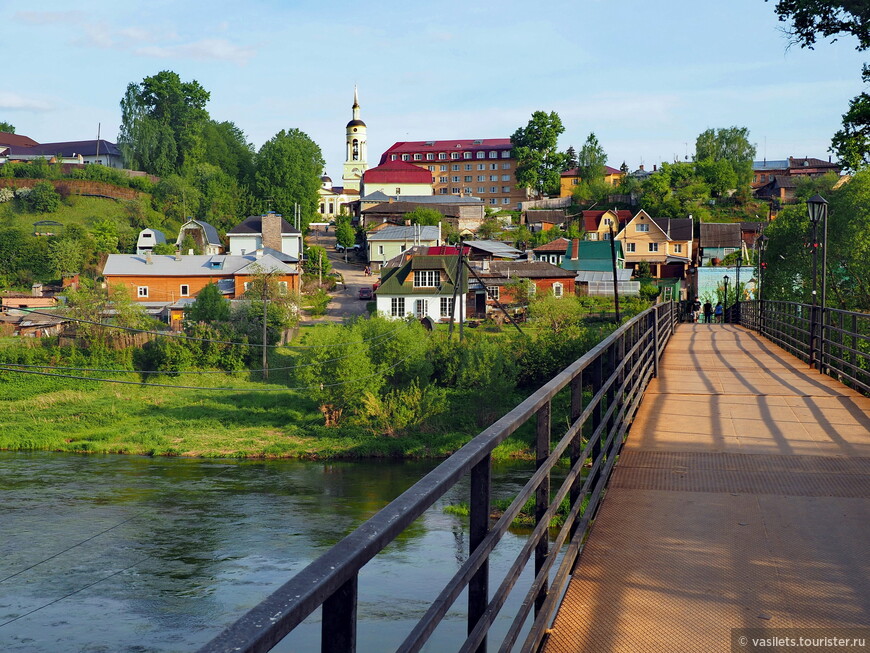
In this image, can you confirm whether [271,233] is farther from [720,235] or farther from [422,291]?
[720,235]

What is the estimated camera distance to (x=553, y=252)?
234 ft

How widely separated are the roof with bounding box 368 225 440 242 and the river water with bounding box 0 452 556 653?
4753 cm

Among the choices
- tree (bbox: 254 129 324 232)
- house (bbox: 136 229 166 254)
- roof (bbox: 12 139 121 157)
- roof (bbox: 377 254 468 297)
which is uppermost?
roof (bbox: 12 139 121 157)

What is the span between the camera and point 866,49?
1310cm

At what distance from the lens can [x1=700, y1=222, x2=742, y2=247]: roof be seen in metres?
76.6

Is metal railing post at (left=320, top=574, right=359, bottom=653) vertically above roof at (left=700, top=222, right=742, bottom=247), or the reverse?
roof at (left=700, top=222, right=742, bottom=247)

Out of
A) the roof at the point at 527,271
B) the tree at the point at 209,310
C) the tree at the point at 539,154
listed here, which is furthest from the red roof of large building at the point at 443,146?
the tree at the point at 209,310

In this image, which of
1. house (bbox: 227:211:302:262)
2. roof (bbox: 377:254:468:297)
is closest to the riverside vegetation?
roof (bbox: 377:254:468:297)

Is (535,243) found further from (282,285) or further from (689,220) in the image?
(282,285)

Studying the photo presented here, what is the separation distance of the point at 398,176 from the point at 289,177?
22.1 meters

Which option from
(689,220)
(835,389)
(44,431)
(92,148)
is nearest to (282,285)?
(44,431)

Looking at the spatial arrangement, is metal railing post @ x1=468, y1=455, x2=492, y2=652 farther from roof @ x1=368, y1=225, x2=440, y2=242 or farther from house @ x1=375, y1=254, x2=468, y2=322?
roof @ x1=368, y1=225, x2=440, y2=242

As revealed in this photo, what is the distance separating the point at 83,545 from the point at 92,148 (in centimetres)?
9977

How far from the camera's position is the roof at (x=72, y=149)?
4313 inches
